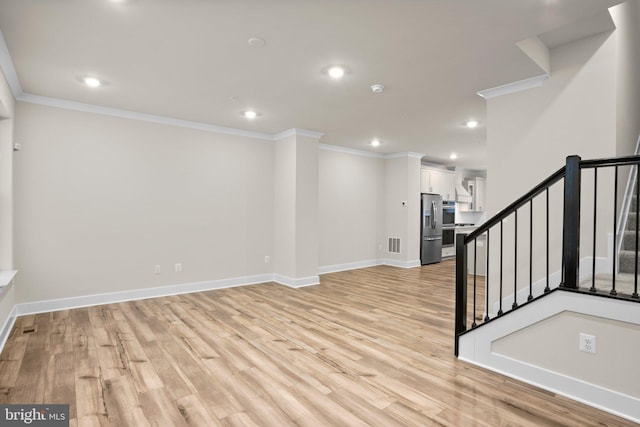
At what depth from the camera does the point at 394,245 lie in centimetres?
810

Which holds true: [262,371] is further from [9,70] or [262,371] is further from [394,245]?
[394,245]

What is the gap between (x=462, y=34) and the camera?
8.58 ft

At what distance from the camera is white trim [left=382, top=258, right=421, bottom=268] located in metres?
7.86

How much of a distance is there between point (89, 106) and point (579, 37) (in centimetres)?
570

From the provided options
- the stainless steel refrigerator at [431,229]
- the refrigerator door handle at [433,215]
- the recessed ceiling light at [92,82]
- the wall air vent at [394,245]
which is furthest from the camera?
the refrigerator door handle at [433,215]

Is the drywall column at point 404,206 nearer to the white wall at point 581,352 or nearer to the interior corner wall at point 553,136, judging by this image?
the interior corner wall at point 553,136

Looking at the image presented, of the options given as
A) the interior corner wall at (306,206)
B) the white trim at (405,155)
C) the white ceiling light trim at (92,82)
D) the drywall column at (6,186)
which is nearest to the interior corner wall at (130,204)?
the drywall column at (6,186)

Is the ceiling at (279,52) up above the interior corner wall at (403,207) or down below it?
above

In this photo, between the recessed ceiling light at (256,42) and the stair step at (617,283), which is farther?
the recessed ceiling light at (256,42)

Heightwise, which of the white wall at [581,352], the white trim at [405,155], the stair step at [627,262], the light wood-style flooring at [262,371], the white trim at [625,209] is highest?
the white trim at [405,155]

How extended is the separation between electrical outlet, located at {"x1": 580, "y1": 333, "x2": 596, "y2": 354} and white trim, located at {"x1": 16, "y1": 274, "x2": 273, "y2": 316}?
15.8 feet

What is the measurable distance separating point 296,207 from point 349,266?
252 cm

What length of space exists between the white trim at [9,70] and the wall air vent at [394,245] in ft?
23.4

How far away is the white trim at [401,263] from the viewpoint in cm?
786
